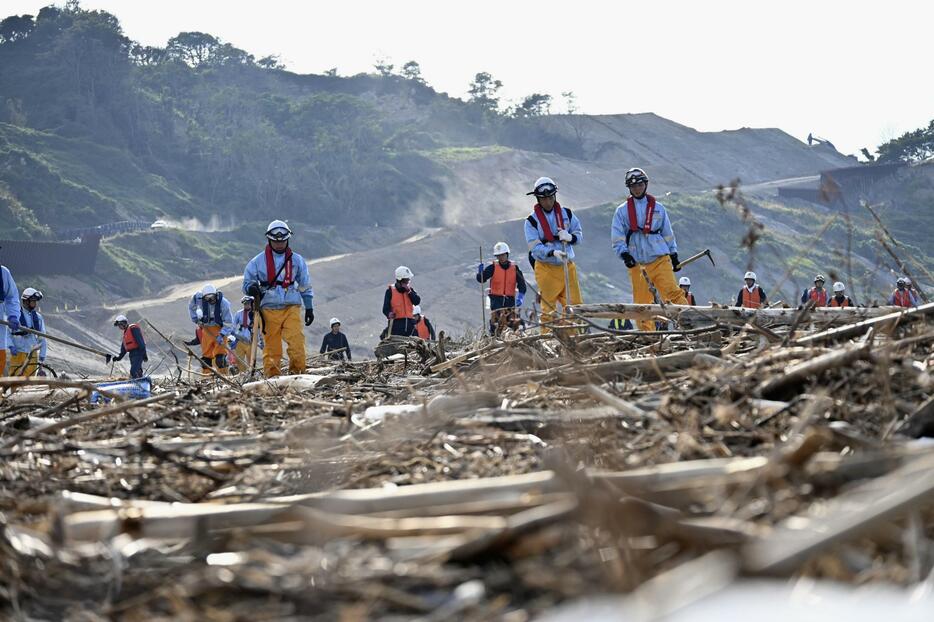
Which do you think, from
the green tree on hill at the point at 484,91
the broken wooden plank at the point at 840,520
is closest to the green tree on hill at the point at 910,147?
the green tree on hill at the point at 484,91

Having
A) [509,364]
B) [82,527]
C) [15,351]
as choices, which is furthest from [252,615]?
[15,351]

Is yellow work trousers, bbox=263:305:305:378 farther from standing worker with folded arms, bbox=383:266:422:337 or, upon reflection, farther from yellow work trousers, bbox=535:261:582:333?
standing worker with folded arms, bbox=383:266:422:337

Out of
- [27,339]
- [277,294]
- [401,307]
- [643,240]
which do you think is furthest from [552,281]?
[27,339]

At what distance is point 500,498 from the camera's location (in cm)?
341

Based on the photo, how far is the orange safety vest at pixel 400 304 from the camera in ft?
57.4

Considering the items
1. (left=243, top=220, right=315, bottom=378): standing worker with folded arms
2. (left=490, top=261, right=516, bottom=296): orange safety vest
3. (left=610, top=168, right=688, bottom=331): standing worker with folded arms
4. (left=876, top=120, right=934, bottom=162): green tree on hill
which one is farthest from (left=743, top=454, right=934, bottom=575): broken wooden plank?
(left=876, top=120, right=934, bottom=162): green tree on hill

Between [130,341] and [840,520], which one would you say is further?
[130,341]

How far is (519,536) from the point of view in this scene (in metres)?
3.18

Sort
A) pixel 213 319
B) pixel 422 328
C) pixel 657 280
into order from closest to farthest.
Answer: 1. pixel 657 280
2. pixel 213 319
3. pixel 422 328

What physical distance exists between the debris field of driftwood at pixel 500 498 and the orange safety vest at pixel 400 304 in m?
11.9

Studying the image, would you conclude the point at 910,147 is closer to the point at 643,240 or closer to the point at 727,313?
the point at 643,240

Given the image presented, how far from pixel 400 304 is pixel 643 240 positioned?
5964mm

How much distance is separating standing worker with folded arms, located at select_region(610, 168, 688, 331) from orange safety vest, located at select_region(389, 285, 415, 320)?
5.59 meters

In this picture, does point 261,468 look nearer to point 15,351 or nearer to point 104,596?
point 104,596
